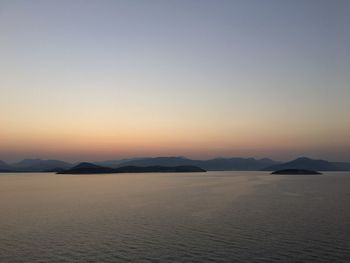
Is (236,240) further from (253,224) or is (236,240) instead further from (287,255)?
(253,224)

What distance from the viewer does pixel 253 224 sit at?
44562 millimetres

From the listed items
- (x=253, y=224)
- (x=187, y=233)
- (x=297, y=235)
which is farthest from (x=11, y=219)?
(x=297, y=235)

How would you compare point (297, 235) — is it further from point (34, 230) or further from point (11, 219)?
point (11, 219)

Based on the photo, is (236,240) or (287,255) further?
(236,240)

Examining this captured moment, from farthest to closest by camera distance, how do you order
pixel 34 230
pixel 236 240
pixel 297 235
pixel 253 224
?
pixel 253 224 < pixel 34 230 < pixel 297 235 < pixel 236 240

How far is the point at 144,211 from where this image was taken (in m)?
59.1

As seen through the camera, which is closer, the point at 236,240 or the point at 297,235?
the point at 236,240

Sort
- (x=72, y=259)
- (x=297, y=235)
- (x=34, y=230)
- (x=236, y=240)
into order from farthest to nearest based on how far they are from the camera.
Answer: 1. (x=34, y=230)
2. (x=297, y=235)
3. (x=236, y=240)
4. (x=72, y=259)

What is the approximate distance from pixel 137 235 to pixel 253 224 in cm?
1469

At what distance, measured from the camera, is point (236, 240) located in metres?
35.1

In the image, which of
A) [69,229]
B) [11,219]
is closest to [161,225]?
[69,229]

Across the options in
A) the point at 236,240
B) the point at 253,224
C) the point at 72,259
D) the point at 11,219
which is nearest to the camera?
the point at 72,259

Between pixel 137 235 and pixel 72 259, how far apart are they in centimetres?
1038

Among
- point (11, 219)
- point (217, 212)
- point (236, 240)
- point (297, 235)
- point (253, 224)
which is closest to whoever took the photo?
point (236, 240)
